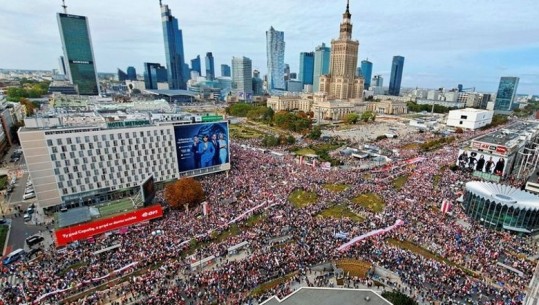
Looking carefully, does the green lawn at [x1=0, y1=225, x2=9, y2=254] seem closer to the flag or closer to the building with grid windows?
the building with grid windows

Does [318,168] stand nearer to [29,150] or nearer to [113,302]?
[113,302]

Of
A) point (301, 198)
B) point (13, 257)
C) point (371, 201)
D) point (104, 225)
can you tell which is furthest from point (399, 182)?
point (13, 257)

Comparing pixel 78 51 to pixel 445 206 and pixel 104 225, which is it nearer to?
pixel 104 225

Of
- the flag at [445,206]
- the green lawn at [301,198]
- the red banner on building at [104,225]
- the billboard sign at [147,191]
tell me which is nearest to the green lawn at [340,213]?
the green lawn at [301,198]

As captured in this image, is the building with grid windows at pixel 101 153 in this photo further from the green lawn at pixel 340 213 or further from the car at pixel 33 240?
the green lawn at pixel 340 213

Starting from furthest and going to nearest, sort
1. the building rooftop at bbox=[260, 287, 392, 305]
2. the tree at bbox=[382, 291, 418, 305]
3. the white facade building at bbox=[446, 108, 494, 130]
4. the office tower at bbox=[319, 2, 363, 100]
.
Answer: the office tower at bbox=[319, 2, 363, 100] < the white facade building at bbox=[446, 108, 494, 130] < the tree at bbox=[382, 291, 418, 305] < the building rooftop at bbox=[260, 287, 392, 305]

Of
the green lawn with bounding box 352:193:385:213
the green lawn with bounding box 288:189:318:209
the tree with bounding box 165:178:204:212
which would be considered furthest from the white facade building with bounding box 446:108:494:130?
the tree with bounding box 165:178:204:212
